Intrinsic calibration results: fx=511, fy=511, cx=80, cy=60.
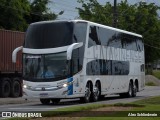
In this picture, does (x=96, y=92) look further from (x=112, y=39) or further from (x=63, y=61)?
(x=112, y=39)

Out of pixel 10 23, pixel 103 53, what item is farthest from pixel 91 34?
pixel 10 23

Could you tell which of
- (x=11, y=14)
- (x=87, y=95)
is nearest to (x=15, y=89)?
(x=87, y=95)

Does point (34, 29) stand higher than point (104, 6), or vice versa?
point (104, 6)

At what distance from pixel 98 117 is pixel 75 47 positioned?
29.5 ft

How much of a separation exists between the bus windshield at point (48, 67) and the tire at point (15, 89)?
7.65 meters

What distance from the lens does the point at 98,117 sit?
14430 millimetres

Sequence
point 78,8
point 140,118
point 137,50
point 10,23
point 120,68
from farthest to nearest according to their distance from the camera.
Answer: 1. point 78,8
2. point 10,23
3. point 137,50
4. point 120,68
5. point 140,118

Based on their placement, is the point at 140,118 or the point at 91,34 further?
the point at 91,34

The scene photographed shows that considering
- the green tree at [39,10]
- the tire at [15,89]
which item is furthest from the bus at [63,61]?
the green tree at [39,10]

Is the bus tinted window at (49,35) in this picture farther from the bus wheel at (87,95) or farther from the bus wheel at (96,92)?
the bus wheel at (96,92)

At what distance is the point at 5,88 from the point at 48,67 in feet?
26.2

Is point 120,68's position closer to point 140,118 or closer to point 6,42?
point 6,42

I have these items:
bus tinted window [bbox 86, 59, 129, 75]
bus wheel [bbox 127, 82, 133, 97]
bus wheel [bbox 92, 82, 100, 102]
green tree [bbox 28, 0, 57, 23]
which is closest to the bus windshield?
bus tinted window [bbox 86, 59, 129, 75]

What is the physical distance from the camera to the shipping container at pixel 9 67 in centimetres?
2988
